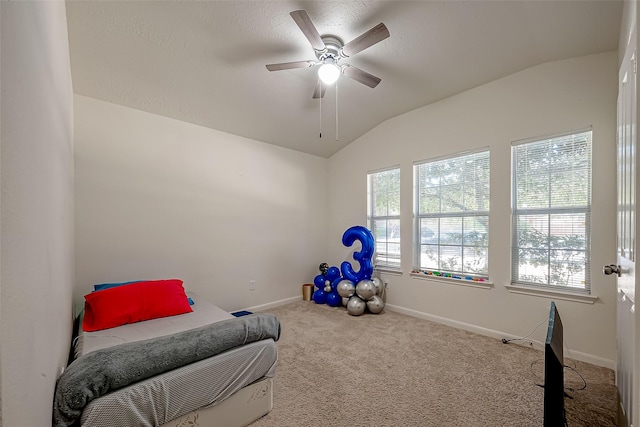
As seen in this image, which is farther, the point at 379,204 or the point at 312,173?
the point at 312,173

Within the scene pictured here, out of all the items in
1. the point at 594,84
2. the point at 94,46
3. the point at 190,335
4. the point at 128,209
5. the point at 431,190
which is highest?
the point at 94,46

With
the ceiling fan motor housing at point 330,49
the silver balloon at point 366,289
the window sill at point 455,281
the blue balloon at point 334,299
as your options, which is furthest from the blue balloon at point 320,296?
the ceiling fan motor housing at point 330,49

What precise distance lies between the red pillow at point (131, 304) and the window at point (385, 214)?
279 centimetres

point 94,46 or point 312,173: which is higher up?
point 94,46

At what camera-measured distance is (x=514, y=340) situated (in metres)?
2.80

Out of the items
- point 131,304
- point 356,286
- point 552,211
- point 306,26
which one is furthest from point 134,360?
point 552,211

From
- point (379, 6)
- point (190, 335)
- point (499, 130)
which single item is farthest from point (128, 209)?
point (499, 130)

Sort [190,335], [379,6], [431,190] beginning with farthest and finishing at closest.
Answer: [431,190] → [379,6] → [190,335]

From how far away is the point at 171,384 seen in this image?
4.62ft

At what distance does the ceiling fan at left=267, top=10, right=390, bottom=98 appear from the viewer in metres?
1.89

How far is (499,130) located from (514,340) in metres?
2.25

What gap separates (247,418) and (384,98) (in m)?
3.47

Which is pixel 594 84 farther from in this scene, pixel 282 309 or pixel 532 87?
pixel 282 309

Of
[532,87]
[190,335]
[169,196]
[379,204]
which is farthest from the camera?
[379,204]
